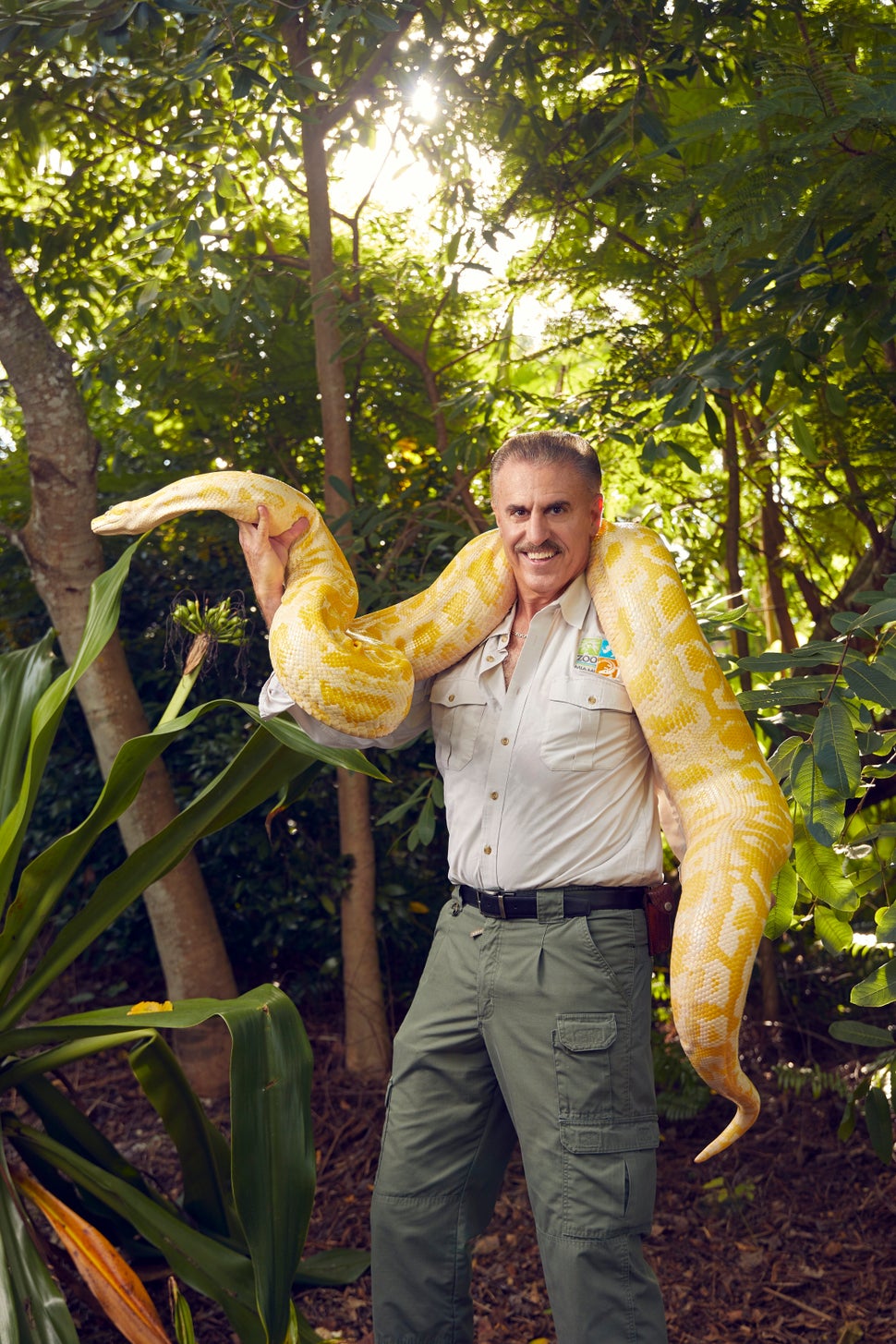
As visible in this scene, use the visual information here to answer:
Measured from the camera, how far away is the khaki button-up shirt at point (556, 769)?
240 centimetres

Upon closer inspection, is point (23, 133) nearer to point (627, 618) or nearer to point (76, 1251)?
point (627, 618)

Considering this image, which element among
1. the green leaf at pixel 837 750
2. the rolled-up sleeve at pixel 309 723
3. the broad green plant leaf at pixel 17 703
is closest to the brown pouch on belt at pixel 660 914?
the green leaf at pixel 837 750

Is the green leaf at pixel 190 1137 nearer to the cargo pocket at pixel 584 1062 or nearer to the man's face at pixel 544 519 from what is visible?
the cargo pocket at pixel 584 1062

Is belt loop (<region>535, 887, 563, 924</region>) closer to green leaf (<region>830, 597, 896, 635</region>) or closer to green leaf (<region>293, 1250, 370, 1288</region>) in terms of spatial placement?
green leaf (<region>830, 597, 896, 635</region>)

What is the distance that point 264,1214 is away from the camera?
2371 millimetres

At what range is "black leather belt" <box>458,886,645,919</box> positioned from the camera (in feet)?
7.78

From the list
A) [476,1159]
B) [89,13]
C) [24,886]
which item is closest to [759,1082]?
[476,1159]

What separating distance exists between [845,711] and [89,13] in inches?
103

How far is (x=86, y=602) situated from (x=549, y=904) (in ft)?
7.93

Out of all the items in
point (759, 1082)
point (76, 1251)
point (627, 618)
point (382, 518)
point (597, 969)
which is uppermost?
point (382, 518)

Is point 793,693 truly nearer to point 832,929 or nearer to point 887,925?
point 887,925

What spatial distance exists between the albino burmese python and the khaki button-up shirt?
8 centimetres

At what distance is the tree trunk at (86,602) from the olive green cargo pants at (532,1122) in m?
1.82

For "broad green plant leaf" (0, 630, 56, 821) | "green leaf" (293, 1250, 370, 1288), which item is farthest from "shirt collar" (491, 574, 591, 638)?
"green leaf" (293, 1250, 370, 1288)
